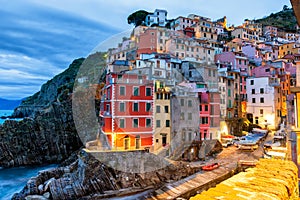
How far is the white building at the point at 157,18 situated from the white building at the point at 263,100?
54.1 feet

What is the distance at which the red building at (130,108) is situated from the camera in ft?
14.7

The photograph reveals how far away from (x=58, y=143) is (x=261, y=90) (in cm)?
1581

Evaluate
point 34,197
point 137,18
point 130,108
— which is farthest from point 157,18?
point 130,108

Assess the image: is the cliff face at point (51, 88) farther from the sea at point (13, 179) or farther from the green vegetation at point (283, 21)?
the green vegetation at point (283, 21)

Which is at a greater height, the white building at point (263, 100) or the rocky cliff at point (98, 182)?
the white building at point (263, 100)

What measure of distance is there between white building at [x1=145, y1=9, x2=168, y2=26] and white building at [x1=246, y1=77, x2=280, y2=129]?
54.1 ft

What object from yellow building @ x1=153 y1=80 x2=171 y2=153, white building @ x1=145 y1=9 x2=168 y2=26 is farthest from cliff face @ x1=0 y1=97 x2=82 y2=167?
white building @ x1=145 y1=9 x2=168 y2=26

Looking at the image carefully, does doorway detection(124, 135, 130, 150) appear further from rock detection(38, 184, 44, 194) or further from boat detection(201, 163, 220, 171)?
rock detection(38, 184, 44, 194)

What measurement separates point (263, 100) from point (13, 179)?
55.9 ft

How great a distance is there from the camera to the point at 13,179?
13.0m

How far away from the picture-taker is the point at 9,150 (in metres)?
16.2

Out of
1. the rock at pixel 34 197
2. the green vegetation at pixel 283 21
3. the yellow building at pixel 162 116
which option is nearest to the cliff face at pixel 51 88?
the rock at pixel 34 197

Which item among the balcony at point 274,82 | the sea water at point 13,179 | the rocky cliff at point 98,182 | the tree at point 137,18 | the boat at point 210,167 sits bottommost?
the sea water at point 13,179

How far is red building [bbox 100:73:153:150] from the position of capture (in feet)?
14.7
